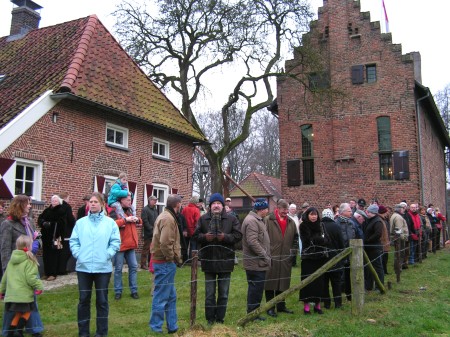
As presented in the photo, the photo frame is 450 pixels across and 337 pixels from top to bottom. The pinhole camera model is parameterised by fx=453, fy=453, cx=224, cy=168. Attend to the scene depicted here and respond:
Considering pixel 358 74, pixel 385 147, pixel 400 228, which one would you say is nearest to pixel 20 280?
pixel 400 228

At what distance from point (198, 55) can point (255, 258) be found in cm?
1628

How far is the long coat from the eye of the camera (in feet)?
22.8

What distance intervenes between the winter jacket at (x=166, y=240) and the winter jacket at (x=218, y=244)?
0.44 meters

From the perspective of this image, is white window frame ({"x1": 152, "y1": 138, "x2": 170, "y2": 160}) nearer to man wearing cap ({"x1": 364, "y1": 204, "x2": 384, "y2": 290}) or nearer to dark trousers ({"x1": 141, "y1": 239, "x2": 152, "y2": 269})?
dark trousers ({"x1": 141, "y1": 239, "x2": 152, "y2": 269})

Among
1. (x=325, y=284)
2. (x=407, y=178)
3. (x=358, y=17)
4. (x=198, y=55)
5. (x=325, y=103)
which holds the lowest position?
(x=325, y=284)

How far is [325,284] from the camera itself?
7359mm

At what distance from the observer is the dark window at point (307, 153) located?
73.6 ft

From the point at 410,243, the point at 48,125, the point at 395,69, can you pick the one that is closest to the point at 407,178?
the point at 395,69

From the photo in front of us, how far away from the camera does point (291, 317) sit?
675 centimetres

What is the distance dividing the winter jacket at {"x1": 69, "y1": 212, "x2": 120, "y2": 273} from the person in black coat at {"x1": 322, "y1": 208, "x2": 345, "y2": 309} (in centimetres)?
344

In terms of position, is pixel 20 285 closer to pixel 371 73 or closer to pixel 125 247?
pixel 125 247

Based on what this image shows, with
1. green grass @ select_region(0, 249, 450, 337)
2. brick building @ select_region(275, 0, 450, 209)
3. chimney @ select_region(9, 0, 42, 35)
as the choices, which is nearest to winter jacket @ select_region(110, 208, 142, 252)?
green grass @ select_region(0, 249, 450, 337)

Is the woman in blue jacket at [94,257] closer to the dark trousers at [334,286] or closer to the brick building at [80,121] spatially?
the dark trousers at [334,286]

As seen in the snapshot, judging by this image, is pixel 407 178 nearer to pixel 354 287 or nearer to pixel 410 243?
pixel 410 243
